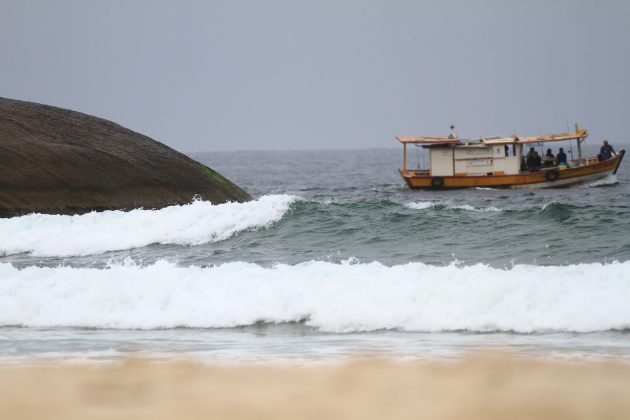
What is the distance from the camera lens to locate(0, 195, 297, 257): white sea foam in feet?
61.2

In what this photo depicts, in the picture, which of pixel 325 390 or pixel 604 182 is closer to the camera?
pixel 325 390

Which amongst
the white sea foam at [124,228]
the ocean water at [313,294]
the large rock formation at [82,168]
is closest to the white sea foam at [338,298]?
the ocean water at [313,294]

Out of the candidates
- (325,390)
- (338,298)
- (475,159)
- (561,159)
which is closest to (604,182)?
(561,159)

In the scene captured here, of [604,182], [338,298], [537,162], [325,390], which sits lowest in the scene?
[325,390]

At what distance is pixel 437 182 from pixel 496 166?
280cm

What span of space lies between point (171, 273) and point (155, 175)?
872 cm

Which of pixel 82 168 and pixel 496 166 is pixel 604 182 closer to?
pixel 496 166

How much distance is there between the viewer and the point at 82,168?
65.5 ft

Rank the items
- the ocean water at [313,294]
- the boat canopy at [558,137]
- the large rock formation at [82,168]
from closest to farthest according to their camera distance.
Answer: the ocean water at [313,294], the large rock formation at [82,168], the boat canopy at [558,137]

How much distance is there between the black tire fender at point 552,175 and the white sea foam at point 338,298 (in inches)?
1082

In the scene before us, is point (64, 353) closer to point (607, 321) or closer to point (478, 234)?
point (607, 321)

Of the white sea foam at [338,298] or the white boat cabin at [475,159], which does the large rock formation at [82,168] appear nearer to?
the white sea foam at [338,298]

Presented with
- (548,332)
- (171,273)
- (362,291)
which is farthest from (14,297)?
(548,332)

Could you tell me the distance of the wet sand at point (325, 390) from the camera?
257 inches
